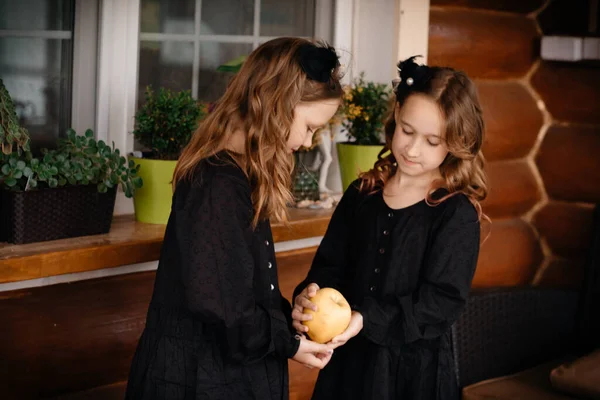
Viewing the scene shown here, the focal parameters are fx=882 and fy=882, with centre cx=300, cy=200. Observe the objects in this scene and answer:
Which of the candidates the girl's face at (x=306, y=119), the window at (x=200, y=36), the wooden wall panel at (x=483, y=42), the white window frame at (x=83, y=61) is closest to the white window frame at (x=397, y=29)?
the wooden wall panel at (x=483, y=42)

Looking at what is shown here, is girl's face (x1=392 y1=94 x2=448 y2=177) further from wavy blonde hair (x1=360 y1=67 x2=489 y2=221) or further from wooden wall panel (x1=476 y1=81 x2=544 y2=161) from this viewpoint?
wooden wall panel (x1=476 y1=81 x2=544 y2=161)

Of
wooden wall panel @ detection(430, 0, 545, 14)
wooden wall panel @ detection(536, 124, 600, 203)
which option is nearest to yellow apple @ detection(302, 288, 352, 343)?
wooden wall panel @ detection(430, 0, 545, 14)

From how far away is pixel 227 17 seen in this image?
110 inches

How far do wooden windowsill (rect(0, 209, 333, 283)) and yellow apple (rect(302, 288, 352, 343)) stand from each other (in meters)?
0.52

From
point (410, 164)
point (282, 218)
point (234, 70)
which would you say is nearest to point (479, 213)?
point (410, 164)

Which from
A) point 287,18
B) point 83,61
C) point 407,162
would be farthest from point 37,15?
point 407,162

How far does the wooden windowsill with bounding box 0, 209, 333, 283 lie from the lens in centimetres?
201

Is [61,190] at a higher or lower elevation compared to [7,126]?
lower

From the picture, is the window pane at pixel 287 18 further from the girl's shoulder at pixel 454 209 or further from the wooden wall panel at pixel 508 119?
the girl's shoulder at pixel 454 209

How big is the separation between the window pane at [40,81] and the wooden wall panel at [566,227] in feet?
5.83

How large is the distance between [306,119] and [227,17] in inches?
40.5

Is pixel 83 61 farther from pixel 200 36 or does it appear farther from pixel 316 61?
pixel 316 61

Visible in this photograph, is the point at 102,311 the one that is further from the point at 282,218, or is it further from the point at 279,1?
the point at 279,1

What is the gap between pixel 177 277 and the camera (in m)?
1.85
